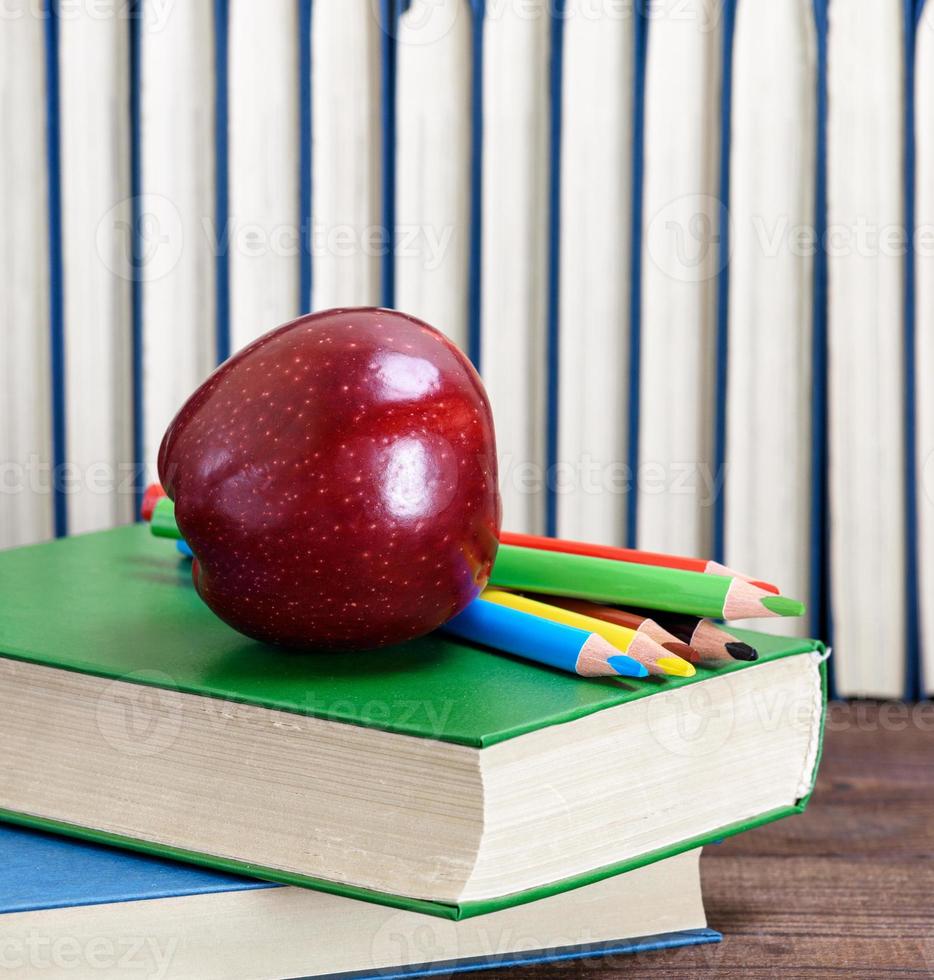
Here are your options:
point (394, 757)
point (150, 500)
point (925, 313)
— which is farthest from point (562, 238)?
point (394, 757)

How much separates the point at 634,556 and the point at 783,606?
0.28 feet

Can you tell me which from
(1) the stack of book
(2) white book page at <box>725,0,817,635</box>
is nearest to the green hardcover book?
(1) the stack of book

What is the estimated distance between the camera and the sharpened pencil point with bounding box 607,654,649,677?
1.21 feet

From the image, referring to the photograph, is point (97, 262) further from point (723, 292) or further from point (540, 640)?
point (540, 640)

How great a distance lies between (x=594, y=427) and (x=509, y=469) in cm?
7

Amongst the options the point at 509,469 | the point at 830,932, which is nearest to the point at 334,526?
the point at 830,932

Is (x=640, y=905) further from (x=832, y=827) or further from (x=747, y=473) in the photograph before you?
(x=747, y=473)

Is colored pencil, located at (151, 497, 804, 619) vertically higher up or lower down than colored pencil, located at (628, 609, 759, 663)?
higher up

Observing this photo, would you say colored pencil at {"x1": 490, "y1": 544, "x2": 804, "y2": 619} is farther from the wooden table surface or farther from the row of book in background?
the row of book in background

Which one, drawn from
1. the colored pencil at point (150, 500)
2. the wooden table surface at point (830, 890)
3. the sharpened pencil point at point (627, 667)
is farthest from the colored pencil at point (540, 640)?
the colored pencil at point (150, 500)

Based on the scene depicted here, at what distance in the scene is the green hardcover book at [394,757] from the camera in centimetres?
35

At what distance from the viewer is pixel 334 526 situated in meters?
0.37

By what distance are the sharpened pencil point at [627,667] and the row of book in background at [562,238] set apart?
0.53 m

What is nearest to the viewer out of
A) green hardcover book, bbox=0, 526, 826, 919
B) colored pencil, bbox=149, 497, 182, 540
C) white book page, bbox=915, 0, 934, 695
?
green hardcover book, bbox=0, 526, 826, 919
